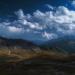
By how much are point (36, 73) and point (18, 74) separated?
1672 cm

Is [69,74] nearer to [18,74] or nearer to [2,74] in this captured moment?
[18,74]

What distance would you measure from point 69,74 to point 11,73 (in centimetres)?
4469

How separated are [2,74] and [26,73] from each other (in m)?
20.4

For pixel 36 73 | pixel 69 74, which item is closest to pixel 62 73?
pixel 69 74

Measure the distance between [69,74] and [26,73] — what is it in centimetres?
3443

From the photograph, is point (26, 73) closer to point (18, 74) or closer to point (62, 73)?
point (18, 74)

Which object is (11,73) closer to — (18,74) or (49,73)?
(18,74)

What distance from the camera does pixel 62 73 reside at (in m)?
192

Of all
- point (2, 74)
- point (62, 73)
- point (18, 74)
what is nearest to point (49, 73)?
point (62, 73)

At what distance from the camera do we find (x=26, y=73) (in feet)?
643

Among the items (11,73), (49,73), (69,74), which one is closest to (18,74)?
(11,73)

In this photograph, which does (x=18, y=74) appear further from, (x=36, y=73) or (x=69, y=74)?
(x=69, y=74)

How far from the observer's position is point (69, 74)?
18600 cm

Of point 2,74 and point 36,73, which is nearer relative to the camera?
point 2,74
